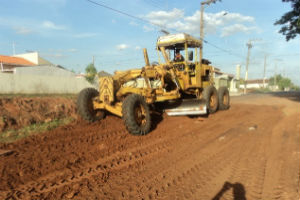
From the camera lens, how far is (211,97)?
897 cm

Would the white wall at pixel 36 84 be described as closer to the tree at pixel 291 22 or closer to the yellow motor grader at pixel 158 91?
the yellow motor grader at pixel 158 91

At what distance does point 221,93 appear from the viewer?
31.7ft

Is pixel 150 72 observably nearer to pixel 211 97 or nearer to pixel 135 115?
pixel 135 115

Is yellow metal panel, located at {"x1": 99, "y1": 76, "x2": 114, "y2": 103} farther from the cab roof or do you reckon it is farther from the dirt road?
the cab roof

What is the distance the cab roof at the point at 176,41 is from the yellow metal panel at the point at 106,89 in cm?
312

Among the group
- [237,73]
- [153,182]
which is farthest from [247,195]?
[237,73]

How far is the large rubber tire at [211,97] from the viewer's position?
821cm

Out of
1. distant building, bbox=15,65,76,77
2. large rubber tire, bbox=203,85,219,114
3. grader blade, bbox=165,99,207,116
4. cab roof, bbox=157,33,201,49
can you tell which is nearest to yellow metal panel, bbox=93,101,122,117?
grader blade, bbox=165,99,207,116

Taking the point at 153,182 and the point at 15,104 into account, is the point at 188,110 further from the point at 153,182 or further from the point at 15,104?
the point at 15,104

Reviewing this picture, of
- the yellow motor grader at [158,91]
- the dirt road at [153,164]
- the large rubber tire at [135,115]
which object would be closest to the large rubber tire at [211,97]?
the yellow motor grader at [158,91]

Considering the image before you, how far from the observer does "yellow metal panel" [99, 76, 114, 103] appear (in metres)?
5.83

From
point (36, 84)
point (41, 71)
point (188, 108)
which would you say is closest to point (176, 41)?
point (188, 108)

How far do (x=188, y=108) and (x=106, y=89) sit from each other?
10.3 ft

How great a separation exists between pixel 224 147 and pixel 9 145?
15.2 ft
